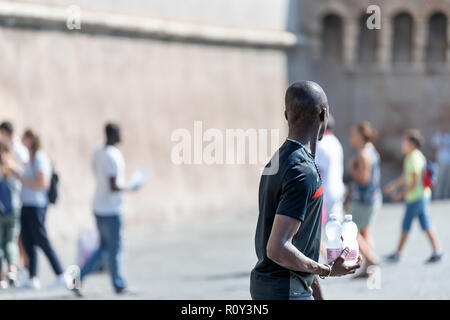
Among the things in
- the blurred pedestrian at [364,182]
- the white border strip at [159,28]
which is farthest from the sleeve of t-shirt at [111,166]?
the white border strip at [159,28]

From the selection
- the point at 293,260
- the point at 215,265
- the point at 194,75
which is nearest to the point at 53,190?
the point at 215,265

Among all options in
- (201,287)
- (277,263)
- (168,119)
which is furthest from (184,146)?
(277,263)

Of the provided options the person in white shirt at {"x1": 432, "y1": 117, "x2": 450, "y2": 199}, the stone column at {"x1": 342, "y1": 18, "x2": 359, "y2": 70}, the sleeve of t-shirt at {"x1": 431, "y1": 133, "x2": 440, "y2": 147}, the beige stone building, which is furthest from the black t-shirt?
the stone column at {"x1": 342, "y1": 18, "x2": 359, "y2": 70}

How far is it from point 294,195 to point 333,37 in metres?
15.8

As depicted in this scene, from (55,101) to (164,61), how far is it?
2.50 m

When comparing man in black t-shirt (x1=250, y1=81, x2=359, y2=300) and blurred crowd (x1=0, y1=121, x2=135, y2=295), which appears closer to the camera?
man in black t-shirt (x1=250, y1=81, x2=359, y2=300)

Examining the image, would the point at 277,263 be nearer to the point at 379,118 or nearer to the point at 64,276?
the point at 64,276

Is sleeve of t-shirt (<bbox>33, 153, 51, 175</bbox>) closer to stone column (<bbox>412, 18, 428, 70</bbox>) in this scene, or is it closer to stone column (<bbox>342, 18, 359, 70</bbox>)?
stone column (<bbox>342, 18, 359, 70</bbox>)

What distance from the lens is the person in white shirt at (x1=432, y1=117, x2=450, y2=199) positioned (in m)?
17.3

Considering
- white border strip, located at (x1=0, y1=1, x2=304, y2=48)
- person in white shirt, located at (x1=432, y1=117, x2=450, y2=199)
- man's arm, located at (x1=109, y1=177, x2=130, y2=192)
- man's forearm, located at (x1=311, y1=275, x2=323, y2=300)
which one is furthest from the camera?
person in white shirt, located at (x1=432, y1=117, x2=450, y2=199)

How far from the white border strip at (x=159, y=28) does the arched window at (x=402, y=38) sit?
8.82 ft

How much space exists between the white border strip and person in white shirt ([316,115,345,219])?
5665mm

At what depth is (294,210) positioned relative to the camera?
3441 millimetres

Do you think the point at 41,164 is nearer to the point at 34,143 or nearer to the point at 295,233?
the point at 34,143
